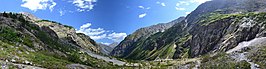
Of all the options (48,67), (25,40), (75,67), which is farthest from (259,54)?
(25,40)

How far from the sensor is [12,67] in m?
87.1

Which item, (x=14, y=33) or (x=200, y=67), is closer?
(x=200, y=67)

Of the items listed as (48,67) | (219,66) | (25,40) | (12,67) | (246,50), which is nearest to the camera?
(12,67)

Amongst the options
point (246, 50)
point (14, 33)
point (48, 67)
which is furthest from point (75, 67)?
point (246, 50)

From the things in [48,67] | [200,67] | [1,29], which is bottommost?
[200,67]

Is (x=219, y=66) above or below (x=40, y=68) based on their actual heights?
below

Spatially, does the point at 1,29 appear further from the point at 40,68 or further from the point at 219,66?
the point at 219,66

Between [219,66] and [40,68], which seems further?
[219,66]

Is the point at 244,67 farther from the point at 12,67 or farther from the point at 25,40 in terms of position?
the point at 25,40

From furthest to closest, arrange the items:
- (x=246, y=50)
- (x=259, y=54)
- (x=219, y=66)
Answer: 1. (x=246, y=50)
2. (x=259, y=54)
3. (x=219, y=66)

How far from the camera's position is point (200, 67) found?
14100cm

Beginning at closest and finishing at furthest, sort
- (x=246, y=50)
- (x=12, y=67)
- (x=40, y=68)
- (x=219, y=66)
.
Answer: (x=12, y=67) → (x=40, y=68) → (x=219, y=66) → (x=246, y=50)

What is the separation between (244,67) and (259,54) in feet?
67.6

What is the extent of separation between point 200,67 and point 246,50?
1236 inches
